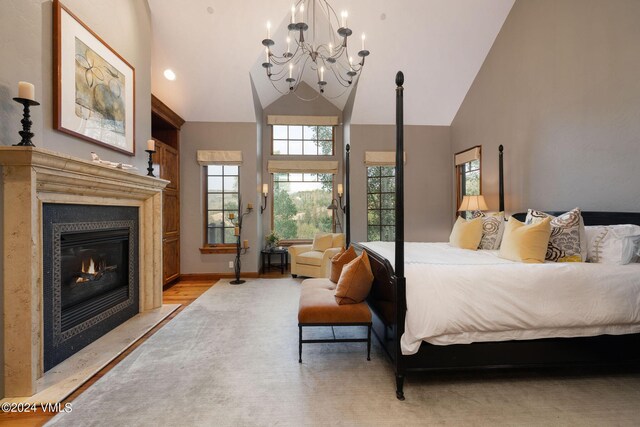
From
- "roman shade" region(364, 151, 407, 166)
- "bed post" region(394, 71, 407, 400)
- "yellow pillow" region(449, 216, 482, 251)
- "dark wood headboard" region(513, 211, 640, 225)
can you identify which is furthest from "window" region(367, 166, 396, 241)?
"bed post" region(394, 71, 407, 400)

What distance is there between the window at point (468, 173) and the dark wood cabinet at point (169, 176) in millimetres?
4989

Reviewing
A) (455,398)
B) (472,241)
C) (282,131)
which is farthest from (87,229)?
(282,131)

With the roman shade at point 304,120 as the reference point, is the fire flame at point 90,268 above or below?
below

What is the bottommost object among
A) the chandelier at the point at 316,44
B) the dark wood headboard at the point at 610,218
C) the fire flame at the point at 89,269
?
the fire flame at the point at 89,269

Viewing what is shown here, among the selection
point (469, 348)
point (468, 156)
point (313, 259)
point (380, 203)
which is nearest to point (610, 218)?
point (469, 348)

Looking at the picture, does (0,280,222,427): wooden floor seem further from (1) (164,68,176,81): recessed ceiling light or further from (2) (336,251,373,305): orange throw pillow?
(1) (164,68,176,81): recessed ceiling light

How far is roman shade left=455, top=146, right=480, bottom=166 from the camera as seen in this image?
466cm

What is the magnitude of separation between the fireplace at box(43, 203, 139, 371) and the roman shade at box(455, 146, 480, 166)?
193 inches

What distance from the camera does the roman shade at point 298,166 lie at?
603 centimetres

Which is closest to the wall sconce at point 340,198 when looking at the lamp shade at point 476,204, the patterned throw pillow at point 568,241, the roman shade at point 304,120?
the roman shade at point 304,120

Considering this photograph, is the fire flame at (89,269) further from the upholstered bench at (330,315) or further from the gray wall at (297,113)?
the gray wall at (297,113)

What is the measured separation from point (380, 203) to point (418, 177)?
34.5 inches

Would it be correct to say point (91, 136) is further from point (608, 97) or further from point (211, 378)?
point (608, 97)

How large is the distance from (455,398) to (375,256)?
114 cm
